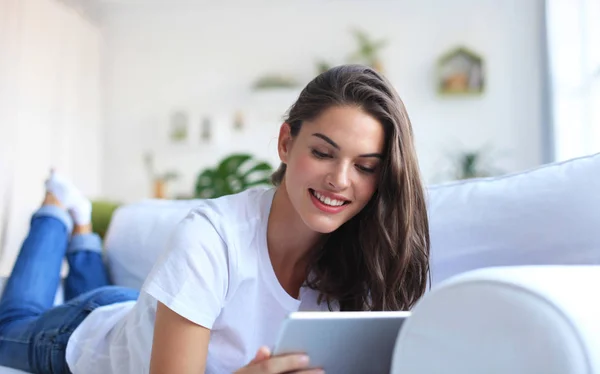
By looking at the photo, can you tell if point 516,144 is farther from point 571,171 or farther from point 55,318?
point 55,318

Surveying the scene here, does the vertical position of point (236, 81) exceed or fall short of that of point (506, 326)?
it exceeds it

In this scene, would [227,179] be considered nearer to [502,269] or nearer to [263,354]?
[263,354]

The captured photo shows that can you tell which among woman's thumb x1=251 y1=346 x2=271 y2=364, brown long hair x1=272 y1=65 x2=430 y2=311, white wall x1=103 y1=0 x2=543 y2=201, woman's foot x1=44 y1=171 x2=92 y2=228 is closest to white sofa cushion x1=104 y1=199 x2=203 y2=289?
woman's foot x1=44 y1=171 x2=92 y2=228

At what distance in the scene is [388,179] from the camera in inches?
42.5

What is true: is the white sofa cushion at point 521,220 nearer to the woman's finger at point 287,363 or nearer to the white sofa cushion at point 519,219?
the white sofa cushion at point 519,219

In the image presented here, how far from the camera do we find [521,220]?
1.25 metres

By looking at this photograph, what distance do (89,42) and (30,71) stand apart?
2.99 feet

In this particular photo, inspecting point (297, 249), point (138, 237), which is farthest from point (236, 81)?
point (297, 249)

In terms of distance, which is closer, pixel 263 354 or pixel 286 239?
pixel 263 354

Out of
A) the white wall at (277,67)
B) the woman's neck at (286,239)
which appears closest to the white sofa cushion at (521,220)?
the woman's neck at (286,239)

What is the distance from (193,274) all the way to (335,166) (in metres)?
0.28

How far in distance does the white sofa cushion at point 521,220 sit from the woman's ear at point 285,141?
0.39m

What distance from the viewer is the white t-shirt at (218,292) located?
3.17 ft

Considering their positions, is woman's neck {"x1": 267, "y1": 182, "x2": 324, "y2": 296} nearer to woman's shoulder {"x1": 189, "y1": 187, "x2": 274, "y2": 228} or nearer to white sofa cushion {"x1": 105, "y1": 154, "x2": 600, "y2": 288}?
woman's shoulder {"x1": 189, "y1": 187, "x2": 274, "y2": 228}
